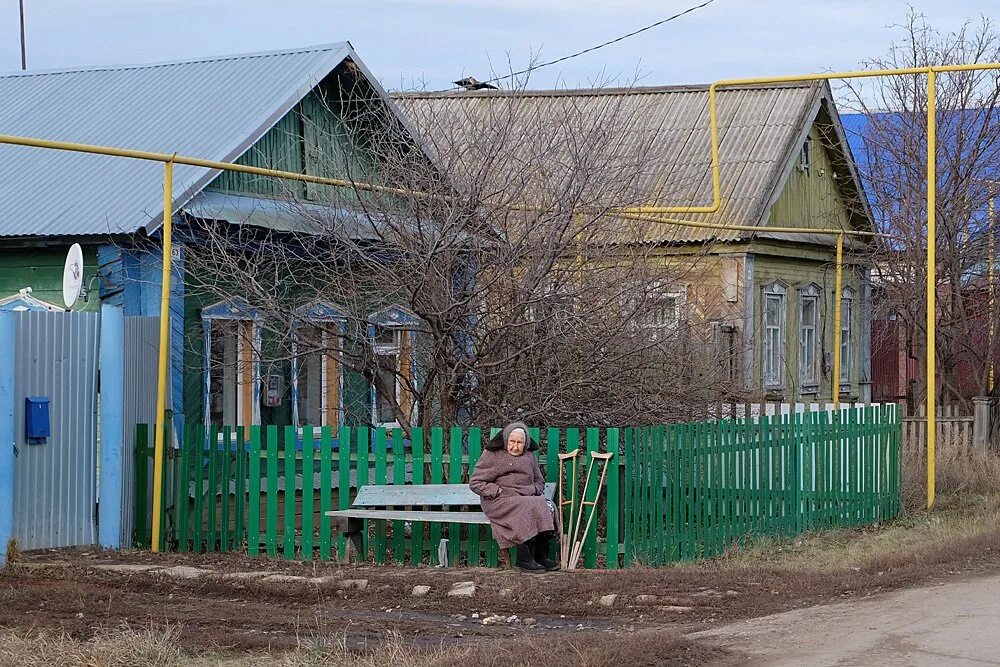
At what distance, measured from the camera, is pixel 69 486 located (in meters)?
11.8

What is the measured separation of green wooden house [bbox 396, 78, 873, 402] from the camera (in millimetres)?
23422

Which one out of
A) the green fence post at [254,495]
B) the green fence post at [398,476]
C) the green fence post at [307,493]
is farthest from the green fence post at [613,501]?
the green fence post at [254,495]

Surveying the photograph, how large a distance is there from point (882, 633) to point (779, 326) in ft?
56.7

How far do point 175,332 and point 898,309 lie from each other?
13.7 meters

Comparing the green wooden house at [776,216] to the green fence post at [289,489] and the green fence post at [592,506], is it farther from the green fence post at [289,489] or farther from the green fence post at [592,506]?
the green fence post at [289,489]

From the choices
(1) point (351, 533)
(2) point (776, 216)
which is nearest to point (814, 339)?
(2) point (776, 216)

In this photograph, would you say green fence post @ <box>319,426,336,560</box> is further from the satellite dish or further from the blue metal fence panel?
the satellite dish

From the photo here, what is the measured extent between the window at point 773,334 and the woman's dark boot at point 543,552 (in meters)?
13.9

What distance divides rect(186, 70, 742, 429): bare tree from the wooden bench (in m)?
0.83

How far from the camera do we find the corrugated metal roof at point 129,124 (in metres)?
13.6

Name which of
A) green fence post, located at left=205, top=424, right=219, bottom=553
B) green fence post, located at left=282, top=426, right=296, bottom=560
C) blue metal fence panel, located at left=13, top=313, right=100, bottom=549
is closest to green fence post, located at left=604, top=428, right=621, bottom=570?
green fence post, located at left=282, top=426, right=296, bottom=560

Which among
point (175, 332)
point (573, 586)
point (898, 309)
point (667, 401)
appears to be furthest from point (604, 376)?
point (898, 309)

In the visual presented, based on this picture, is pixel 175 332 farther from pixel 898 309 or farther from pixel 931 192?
pixel 898 309

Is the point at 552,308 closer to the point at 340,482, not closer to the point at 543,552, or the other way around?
the point at 543,552
